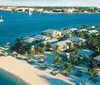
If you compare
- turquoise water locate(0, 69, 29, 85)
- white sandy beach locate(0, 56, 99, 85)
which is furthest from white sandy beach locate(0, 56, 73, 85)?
turquoise water locate(0, 69, 29, 85)

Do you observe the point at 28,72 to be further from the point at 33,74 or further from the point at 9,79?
the point at 9,79

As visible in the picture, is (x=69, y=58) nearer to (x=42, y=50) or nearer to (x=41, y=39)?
(x=42, y=50)

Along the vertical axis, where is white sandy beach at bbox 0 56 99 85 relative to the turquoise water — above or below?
above

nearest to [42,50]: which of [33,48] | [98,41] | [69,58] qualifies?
[33,48]

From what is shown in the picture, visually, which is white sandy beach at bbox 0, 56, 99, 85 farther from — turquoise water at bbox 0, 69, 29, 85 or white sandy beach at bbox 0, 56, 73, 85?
turquoise water at bbox 0, 69, 29, 85

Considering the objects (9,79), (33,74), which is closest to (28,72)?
(33,74)

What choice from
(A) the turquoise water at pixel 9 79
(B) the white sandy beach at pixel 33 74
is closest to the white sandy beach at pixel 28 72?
(B) the white sandy beach at pixel 33 74
